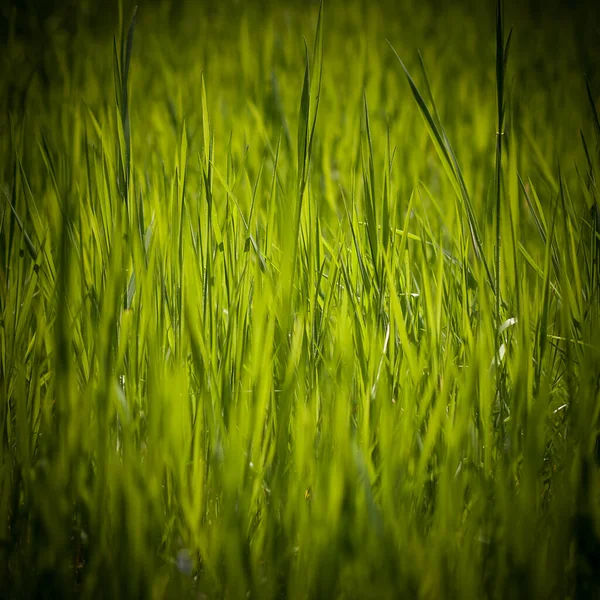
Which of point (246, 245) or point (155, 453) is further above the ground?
point (246, 245)

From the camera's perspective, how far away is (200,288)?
1.89ft

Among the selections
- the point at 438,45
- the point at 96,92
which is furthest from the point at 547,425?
the point at 438,45

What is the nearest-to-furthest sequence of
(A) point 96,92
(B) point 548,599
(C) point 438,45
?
(B) point 548,599, (A) point 96,92, (C) point 438,45

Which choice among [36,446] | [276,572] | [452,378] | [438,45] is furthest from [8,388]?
[438,45]

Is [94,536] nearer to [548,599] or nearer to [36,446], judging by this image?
[36,446]

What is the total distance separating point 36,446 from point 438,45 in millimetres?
2293

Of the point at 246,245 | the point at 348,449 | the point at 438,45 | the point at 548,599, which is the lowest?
the point at 548,599

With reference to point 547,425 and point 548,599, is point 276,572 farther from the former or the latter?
point 547,425

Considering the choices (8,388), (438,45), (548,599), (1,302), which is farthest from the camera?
(438,45)

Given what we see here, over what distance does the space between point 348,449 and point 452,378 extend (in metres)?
0.21

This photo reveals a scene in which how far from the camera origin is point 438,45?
Answer: 2.28m

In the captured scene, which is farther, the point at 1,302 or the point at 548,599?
the point at 1,302

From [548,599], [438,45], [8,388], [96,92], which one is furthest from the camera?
[438,45]

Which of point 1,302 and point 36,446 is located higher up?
point 1,302
